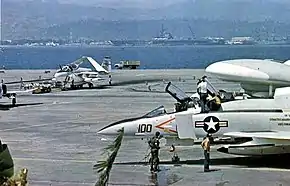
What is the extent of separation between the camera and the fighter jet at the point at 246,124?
2128 centimetres

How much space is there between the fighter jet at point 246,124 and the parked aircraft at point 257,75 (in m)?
2.90

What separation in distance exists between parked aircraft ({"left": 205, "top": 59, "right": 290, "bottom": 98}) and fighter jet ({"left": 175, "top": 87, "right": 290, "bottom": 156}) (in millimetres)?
2898

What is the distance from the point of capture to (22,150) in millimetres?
26219

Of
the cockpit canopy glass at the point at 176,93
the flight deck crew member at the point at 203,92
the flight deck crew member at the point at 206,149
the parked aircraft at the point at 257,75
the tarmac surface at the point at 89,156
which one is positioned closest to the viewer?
the tarmac surface at the point at 89,156

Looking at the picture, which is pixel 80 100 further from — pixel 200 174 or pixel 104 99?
pixel 200 174

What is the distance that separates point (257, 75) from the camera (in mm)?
25000

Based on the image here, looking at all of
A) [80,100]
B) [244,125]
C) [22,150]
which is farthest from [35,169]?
[80,100]

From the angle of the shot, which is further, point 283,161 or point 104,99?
point 104,99

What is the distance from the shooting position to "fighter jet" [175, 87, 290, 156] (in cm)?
2128

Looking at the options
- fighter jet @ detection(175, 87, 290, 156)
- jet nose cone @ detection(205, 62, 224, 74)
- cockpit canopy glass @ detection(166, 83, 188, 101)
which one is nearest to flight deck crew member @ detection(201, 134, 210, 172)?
fighter jet @ detection(175, 87, 290, 156)

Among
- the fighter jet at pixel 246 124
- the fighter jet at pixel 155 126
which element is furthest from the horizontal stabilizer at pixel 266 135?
the fighter jet at pixel 155 126

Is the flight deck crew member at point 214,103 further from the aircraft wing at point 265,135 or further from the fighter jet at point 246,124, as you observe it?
the aircraft wing at point 265,135

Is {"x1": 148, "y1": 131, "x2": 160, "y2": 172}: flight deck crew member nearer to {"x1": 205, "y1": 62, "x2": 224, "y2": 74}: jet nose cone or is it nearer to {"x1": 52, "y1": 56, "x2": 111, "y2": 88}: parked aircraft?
{"x1": 205, "y1": 62, "x2": 224, "y2": 74}: jet nose cone

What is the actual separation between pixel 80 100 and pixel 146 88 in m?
13.9
